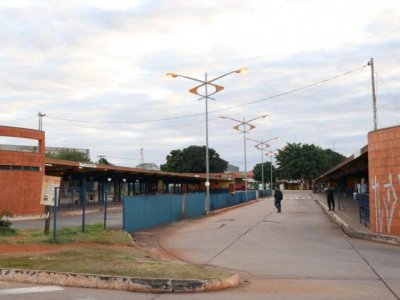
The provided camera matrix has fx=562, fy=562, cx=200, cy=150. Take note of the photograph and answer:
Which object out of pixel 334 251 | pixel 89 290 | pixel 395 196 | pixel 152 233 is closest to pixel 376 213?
pixel 395 196

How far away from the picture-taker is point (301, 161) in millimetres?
129250

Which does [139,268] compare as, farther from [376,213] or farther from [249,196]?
[249,196]

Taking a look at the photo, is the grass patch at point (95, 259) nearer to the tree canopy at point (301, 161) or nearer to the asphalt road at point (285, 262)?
the asphalt road at point (285, 262)

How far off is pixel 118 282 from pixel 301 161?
399 ft

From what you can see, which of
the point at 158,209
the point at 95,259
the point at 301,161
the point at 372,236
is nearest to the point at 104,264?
the point at 95,259

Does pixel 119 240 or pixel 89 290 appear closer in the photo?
pixel 89 290

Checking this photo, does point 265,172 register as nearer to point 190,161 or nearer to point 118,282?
point 190,161

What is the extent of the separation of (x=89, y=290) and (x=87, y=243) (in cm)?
751

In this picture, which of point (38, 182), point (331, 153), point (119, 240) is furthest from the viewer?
point (331, 153)

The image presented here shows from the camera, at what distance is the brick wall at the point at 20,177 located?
3428cm

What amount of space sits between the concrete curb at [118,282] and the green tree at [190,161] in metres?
120

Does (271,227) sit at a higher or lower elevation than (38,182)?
lower

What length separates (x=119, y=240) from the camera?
18234 millimetres

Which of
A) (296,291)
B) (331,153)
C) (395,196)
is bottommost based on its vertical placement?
(296,291)
